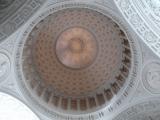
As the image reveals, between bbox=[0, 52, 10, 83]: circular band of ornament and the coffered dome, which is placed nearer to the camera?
bbox=[0, 52, 10, 83]: circular band of ornament

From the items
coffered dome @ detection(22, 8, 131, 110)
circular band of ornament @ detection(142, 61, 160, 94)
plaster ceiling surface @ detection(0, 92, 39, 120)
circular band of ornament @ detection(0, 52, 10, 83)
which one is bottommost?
circular band of ornament @ detection(142, 61, 160, 94)

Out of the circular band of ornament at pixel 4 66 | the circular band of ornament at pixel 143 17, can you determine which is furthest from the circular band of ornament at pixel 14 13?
the circular band of ornament at pixel 143 17

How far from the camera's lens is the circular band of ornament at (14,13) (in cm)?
823

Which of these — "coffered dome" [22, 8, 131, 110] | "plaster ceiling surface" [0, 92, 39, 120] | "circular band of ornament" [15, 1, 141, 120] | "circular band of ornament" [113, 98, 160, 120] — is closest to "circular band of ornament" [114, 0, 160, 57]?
"circular band of ornament" [15, 1, 141, 120]

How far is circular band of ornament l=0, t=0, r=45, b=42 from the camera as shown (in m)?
8.23

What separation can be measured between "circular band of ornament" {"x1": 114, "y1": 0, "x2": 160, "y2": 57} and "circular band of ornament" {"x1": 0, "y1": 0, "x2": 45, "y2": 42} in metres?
2.42

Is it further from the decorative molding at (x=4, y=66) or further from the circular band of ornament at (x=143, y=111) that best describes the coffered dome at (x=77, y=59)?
the decorative molding at (x=4, y=66)

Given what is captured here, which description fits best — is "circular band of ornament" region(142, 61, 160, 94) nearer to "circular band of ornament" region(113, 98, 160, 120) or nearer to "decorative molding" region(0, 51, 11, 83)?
"circular band of ornament" region(113, 98, 160, 120)

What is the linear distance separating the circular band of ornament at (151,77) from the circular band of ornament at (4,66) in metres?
4.27

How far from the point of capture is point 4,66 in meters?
9.62

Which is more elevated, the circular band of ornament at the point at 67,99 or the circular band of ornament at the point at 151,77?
the circular band of ornament at the point at 67,99

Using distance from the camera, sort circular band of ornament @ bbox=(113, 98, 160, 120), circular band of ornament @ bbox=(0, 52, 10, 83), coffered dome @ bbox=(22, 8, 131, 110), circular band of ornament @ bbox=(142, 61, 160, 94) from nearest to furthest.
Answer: circular band of ornament @ bbox=(0, 52, 10, 83) → circular band of ornament @ bbox=(142, 61, 160, 94) → circular band of ornament @ bbox=(113, 98, 160, 120) → coffered dome @ bbox=(22, 8, 131, 110)

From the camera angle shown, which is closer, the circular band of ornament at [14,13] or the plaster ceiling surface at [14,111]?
the circular band of ornament at [14,13]

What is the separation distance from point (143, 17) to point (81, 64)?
12.7ft
